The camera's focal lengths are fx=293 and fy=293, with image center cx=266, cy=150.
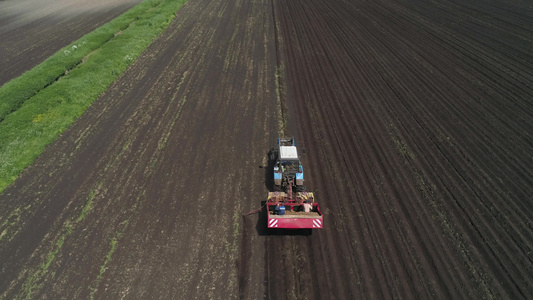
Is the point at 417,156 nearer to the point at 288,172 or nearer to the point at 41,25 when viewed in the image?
the point at 288,172

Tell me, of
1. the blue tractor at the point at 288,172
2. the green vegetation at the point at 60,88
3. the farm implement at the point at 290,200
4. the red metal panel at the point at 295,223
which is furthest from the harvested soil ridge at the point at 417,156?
the green vegetation at the point at 60,88

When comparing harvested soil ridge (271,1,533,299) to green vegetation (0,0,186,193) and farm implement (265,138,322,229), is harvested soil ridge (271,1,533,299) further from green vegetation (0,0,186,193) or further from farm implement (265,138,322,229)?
green vegetation (0,0,186,193)

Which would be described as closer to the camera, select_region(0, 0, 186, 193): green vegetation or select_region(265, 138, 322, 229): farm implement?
select_region(265, 138, 322, 229): farm implement

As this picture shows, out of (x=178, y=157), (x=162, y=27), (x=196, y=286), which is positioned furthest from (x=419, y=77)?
(x=162, y=27)

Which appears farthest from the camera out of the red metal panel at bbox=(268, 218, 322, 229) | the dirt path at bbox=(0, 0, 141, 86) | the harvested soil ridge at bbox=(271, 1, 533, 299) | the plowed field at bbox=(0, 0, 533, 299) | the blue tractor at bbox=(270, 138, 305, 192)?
the dirt path at bbox=(0, 0, 141, 86)

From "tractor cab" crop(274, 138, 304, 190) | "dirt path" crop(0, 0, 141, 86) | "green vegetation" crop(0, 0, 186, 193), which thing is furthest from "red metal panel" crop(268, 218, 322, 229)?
"dirt path" crop(0, 0, 141, 86)

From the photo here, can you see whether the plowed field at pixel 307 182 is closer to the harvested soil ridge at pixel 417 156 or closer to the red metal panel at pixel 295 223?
the harvested soil ridge at pixel 417 156
